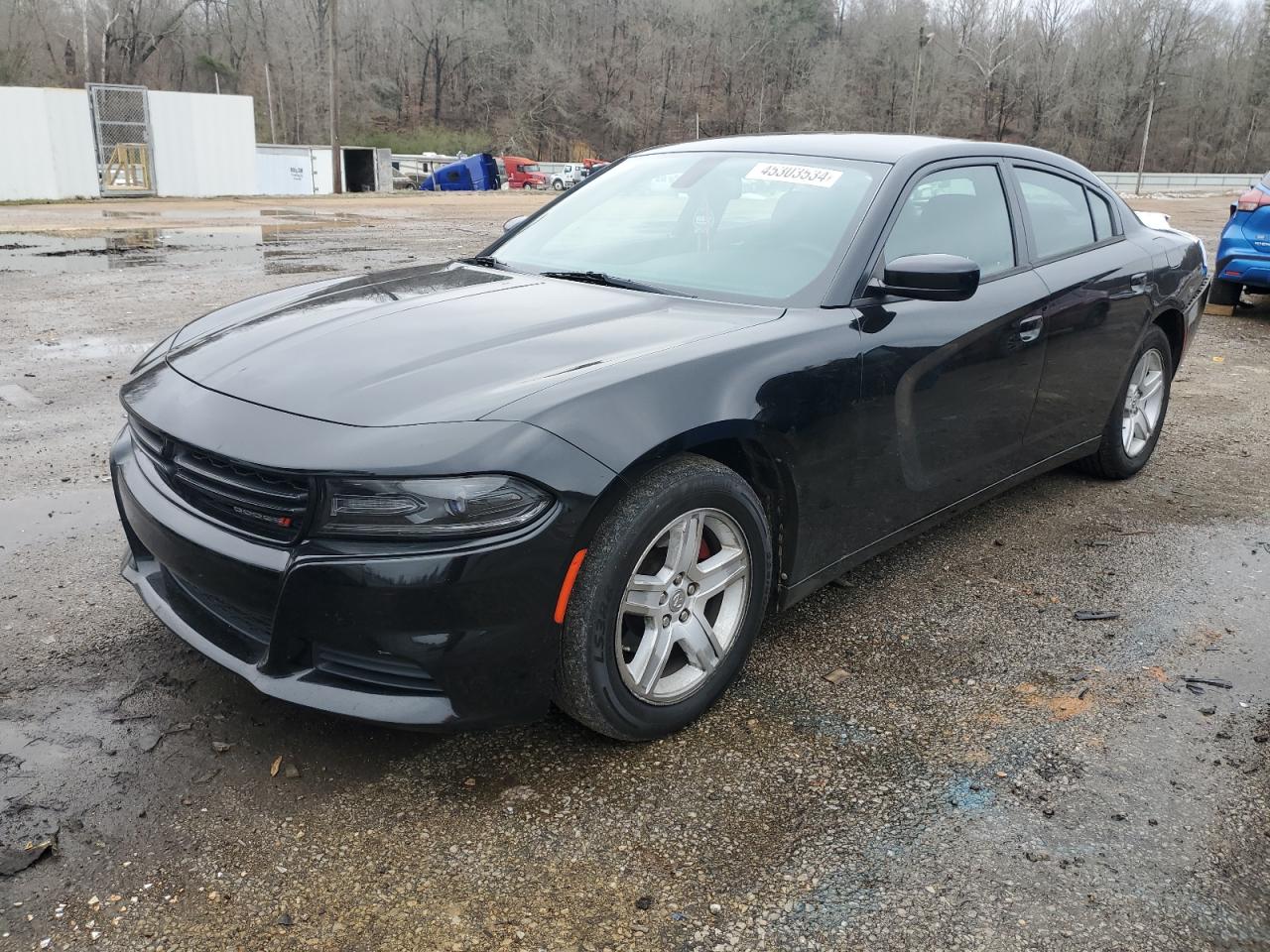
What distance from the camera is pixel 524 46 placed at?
104 meters

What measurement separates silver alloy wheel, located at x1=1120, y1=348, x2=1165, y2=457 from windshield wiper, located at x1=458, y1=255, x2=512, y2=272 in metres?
3.03

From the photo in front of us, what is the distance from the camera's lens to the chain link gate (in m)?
26.5

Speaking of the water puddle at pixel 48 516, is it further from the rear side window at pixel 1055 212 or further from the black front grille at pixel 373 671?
the rear side window at pixel 1055 212

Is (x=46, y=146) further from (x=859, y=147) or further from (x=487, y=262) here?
(x=859, y=147)

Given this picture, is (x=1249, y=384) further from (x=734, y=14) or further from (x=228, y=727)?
(x=734, y=14)

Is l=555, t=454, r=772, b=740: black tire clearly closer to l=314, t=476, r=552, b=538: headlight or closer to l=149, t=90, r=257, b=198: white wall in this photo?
l=314, t=476, r=552, b=538: headlight

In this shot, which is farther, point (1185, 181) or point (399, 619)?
point (1185, 181)

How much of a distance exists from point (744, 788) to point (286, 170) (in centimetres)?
3520

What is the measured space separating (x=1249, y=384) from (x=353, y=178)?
44.4 m

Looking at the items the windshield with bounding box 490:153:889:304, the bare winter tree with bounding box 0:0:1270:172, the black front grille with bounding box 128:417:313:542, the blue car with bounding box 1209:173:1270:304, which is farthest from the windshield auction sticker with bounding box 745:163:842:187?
the bare winter tree with bounding box 0:0:1270:172

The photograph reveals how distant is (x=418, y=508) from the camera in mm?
2240

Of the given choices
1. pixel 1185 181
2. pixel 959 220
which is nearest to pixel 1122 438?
pixel 959 220

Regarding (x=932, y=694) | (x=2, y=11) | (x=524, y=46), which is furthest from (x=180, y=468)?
(x=524, y=46)

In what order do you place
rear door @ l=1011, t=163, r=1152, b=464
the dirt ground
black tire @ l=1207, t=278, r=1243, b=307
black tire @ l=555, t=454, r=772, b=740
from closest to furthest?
the dirt ground → black tire @ l=555, t=454, r=772, b=740 → rear door @ l=1011, t=163, r=1152, b=464 → black tire @ l=1207, t=278, r=1243, b=307
